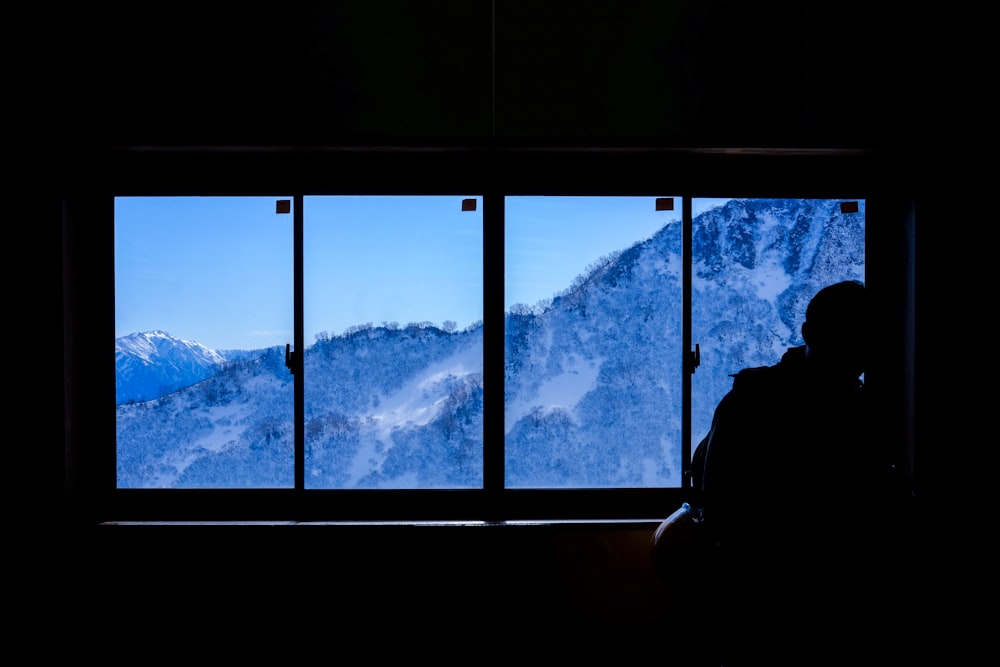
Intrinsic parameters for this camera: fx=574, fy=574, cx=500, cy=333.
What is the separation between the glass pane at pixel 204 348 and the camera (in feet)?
9.01

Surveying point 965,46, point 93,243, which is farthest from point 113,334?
point 965,46

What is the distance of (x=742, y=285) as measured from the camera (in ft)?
9.14

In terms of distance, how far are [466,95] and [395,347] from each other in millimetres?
1207

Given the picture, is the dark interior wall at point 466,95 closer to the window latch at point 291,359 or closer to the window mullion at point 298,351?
the window mullion at point 298,351

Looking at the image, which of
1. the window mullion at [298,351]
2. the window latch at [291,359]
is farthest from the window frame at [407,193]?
the window latch at [291,359]

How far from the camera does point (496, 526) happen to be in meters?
2.63

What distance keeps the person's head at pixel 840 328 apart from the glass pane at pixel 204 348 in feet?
7.48

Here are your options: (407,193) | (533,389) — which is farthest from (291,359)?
(533,389)

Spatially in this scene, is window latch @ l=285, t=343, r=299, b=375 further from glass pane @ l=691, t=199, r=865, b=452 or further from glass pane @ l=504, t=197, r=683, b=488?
glass pane @ l=691, t=199, r=865, b=452

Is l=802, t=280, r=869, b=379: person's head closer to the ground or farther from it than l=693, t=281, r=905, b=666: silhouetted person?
farther from it

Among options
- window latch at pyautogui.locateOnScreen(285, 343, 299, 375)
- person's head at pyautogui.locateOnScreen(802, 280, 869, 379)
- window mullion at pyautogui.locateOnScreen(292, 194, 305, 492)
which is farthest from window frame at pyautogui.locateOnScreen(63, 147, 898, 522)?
person's head at pyautogui.locateOnScreen(802, 280, 869, 379)

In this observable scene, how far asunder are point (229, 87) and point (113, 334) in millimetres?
1310

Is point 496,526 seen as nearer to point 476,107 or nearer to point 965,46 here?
point 476,107

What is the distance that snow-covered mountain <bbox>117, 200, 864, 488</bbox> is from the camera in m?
2.75
